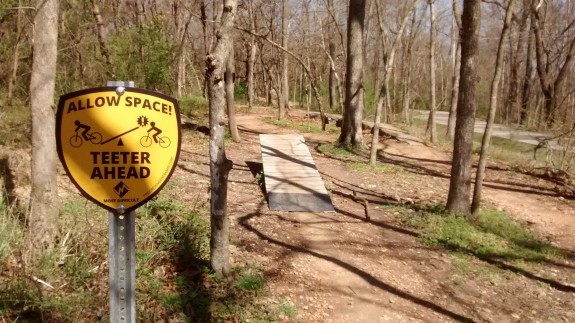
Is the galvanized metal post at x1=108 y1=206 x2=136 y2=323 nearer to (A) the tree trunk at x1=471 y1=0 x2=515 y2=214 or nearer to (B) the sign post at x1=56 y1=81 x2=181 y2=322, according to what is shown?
(B) the sign post at x1=56 y1=81 x2=181 y2=322

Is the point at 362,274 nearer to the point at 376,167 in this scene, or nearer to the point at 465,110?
the point at 465,110

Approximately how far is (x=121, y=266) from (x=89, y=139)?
0.63 metres

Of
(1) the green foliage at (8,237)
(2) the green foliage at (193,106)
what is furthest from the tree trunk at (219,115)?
(2) the green foliage at (193,106)

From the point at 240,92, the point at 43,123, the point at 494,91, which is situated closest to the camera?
the point at 43,123

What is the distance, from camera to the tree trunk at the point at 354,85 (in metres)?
13.1

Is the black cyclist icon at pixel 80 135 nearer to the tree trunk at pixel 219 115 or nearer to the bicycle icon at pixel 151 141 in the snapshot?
the bicycle icon at pixel 151 141

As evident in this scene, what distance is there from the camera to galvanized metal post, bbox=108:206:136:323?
2.12 metres

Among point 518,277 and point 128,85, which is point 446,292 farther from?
point 128,85

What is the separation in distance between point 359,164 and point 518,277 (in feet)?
18.4

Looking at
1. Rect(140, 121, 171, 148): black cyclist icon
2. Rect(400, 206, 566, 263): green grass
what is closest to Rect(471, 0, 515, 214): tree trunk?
Rect(400, 206, 566, 263): green grass

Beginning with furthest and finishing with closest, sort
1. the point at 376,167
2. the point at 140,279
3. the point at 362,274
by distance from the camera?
the point at 376,167
the point at 362,274
the point at 140,279

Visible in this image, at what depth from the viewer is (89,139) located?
6.82 feet

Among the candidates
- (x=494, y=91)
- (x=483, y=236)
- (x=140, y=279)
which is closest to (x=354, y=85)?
(x=494, y=91)

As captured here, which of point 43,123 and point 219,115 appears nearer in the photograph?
point 219,115
